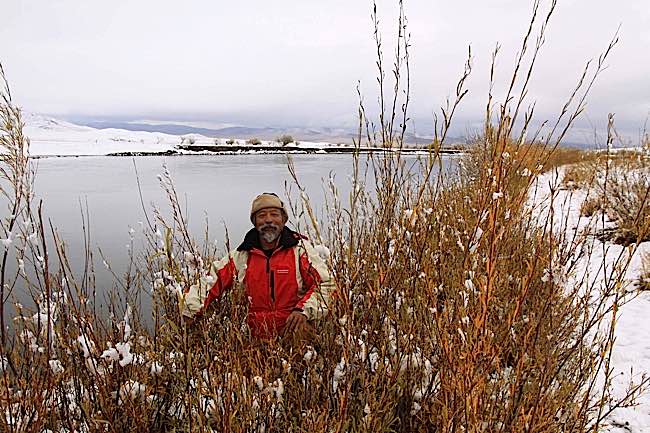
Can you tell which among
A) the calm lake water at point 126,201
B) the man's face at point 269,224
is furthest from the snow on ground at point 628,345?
the man's face at point 269,224

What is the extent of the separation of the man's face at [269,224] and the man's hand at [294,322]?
0.61 m

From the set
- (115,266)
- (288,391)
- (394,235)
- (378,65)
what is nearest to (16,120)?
(378,65)

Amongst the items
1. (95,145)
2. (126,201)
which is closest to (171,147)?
(95,145)

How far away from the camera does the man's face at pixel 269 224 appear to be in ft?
10.7

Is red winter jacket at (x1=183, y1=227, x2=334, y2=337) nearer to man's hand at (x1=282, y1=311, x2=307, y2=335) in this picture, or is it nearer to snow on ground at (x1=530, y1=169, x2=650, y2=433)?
man's hand at (x1=282, y1=311, x2=307, y2=335)

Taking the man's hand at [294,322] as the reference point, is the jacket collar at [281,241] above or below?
above

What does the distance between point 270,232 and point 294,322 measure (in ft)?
2.32

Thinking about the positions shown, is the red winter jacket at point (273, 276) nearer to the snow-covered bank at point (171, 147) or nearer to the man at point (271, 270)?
the man at point (271, 270)

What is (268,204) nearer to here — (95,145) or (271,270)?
(271,270)

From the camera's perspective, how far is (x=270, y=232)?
129 inches

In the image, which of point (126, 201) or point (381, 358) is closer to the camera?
point (381, 358)

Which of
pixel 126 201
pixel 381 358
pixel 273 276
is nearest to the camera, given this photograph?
pixel 381 358

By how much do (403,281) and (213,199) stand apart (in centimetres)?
961

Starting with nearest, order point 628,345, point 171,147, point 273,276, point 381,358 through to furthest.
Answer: point 381,358 < point 273,276 < point 628,345 < point 171,147
